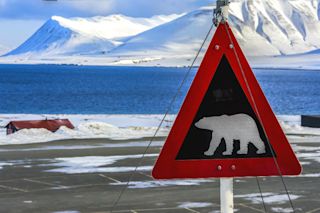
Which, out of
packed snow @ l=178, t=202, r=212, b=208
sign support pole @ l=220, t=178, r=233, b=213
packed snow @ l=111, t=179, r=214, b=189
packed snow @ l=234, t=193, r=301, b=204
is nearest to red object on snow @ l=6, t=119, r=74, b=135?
packed snow @ l=111, t=179, r=214, b=189

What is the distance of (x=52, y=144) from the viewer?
30422 millimetres

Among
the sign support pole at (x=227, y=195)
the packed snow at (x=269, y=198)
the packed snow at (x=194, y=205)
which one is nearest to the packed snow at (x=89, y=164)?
the packed snow at (x=269, y=198)

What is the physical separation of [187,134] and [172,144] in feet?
0.52

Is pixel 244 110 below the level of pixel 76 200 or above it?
above

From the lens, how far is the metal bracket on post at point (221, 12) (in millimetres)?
5605

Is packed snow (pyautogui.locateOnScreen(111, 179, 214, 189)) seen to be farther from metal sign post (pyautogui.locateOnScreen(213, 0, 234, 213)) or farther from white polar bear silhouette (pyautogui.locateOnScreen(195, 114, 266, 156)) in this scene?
white polar bear silhouette (pyautogui.locateOnScreen(195, 114, 266, 156))

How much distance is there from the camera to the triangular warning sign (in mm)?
5598

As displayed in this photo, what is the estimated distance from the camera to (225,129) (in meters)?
5.59

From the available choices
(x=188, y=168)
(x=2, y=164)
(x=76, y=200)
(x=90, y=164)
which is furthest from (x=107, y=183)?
(x=188, y=168)

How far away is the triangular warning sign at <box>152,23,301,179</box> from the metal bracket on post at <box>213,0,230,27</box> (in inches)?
2.6

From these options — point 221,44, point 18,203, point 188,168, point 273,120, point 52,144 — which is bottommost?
point 52,144

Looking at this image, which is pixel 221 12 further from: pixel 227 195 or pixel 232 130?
pixel 227 195

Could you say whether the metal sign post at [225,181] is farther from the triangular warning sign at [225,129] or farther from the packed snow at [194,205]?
the packed snow at [194,205]

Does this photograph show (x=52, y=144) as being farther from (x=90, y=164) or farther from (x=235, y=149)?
(x=235, y=149)
